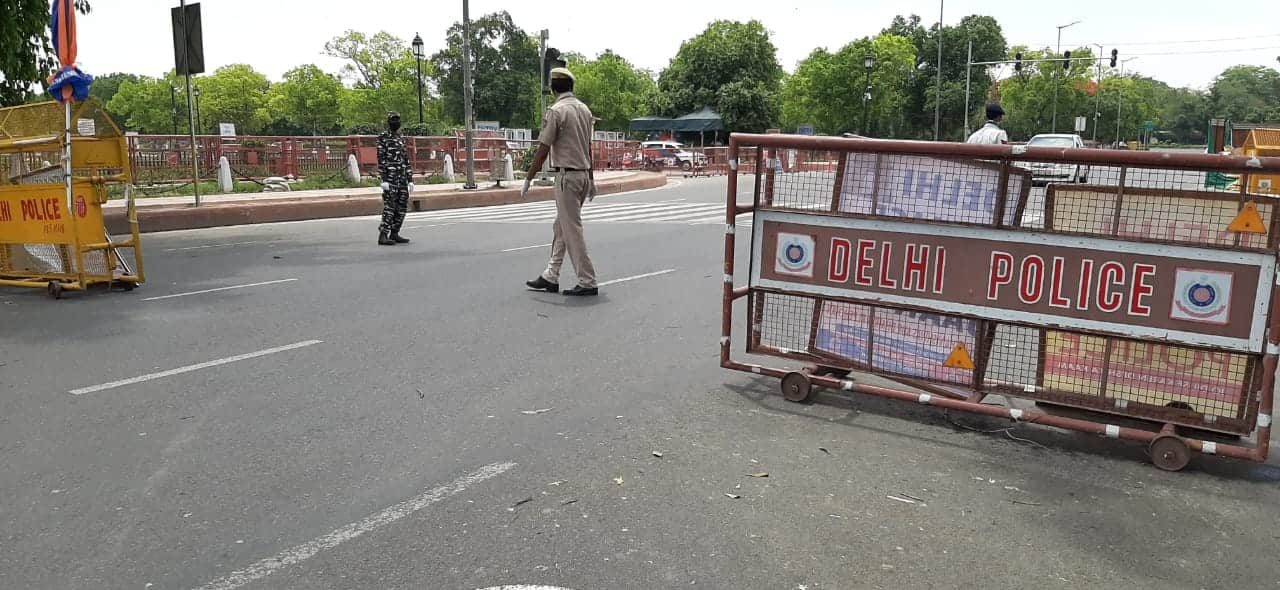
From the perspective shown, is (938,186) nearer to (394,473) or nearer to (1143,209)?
(1143,209)

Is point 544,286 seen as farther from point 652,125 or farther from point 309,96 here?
point 309,96

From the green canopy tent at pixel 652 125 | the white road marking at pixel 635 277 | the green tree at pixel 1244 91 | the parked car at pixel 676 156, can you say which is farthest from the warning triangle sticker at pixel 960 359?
the green tree at pixel 1244 91

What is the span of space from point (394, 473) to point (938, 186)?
311cm

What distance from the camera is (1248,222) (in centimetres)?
427

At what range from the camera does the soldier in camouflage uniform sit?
12797mm

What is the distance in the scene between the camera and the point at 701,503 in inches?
151

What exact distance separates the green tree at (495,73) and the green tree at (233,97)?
21.0 meters

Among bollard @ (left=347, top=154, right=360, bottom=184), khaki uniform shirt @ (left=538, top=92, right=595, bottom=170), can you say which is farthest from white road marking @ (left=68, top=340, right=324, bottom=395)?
bollard @ (left=347, top=154, right=360, bottom=184)

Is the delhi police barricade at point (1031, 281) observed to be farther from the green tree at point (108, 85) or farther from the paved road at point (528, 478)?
the green tree at point (108, 85)

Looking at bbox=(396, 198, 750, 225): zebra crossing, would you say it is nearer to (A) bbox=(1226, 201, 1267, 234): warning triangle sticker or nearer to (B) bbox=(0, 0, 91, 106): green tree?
(B) bbox=(0, 0, 91, 106): green tree

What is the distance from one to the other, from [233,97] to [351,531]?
4345 inches

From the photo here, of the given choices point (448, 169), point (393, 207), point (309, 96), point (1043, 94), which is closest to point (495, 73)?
point (309, 96)

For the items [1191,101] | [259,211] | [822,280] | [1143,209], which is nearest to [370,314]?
[822,280]

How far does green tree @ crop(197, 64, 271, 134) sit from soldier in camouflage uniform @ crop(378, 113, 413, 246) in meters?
94.8
